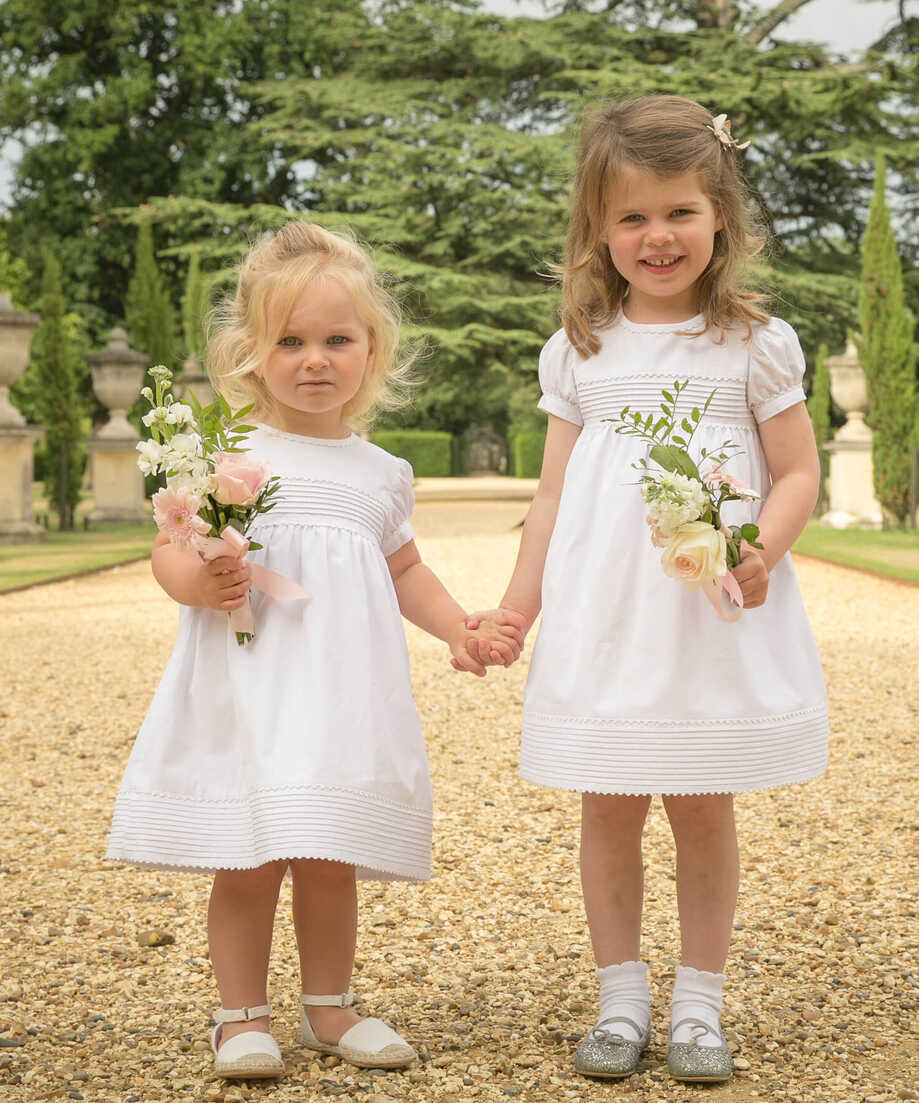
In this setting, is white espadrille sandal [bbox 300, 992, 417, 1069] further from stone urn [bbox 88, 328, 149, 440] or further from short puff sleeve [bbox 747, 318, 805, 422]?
stone urn [bbox 88, 328, 149, 440]

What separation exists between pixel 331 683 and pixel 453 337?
19.4m

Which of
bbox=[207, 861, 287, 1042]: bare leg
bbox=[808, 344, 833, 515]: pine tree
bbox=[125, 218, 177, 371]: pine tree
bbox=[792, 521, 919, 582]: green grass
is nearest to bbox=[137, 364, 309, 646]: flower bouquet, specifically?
bbox=[207, 861, 287, 1042]: bare leg

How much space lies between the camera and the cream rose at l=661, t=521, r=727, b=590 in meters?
2.03

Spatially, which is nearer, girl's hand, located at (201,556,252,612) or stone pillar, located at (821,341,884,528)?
girl's hand, located at (201,556,252,612)

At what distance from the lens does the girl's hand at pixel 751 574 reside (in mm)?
2119

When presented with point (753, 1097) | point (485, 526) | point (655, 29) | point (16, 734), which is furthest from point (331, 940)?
point (655, 29)

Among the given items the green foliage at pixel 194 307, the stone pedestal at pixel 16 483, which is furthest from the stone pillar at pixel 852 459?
the stone pedestal at pixel 16 483

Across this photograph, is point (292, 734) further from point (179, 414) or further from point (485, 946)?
point (485, 946)

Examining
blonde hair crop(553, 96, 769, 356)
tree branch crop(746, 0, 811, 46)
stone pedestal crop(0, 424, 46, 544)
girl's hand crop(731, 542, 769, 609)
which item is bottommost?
stone pedestal crop(0, 424, 46, 544)

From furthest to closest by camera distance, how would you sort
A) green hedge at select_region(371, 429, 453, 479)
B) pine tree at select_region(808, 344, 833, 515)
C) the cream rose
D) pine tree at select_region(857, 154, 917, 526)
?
green hedge at select_region(371, 429, 453, 479) < pine tree at select_region(808, 344, 833, 515) < pine tree at select_region(857, 154, 917, 526) < the cream rose

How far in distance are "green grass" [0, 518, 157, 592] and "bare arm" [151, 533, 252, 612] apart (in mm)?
8022

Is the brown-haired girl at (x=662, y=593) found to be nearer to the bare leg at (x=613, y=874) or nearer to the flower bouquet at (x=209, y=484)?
the bare leg at (x=613, y=874)

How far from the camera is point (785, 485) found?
91.3 inches

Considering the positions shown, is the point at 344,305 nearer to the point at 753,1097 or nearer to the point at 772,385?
the point at 772,385
